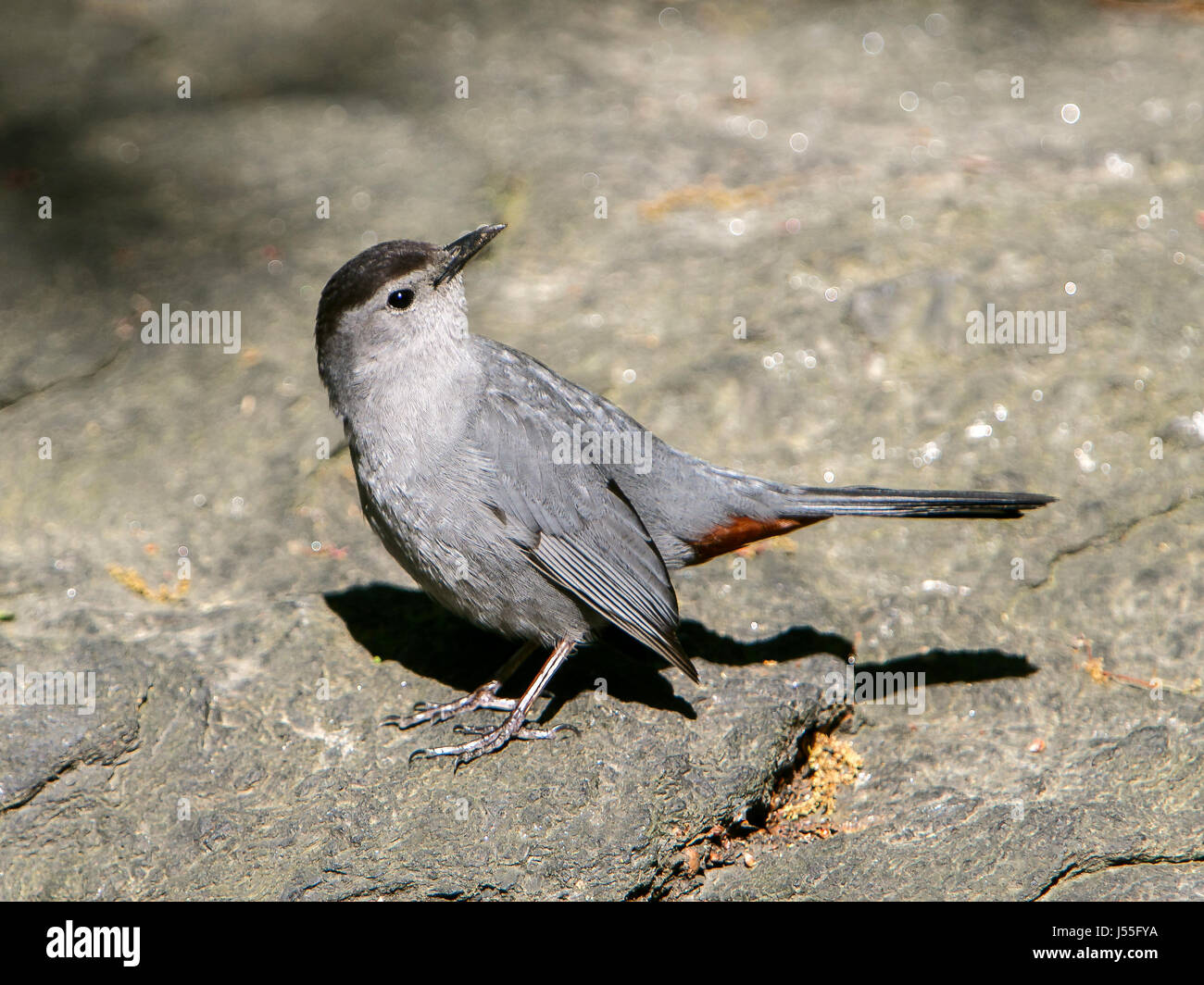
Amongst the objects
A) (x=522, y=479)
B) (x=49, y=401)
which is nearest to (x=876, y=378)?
(x=522, y=479)

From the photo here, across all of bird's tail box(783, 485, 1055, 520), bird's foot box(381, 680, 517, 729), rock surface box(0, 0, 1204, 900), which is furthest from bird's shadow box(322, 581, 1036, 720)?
bird's tail box(783, 485, 1055, 520)

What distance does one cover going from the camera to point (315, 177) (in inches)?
294

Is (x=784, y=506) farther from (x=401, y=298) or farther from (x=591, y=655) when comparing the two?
(x=401, y=298)

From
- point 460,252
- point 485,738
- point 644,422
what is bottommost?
point 485,738

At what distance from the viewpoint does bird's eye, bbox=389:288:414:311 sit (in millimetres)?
4285

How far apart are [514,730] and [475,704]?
25 cm

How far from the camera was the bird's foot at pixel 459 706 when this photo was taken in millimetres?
4461

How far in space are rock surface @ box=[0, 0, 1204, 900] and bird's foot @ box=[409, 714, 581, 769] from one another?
5 centimetres

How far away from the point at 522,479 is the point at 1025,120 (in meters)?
5.25

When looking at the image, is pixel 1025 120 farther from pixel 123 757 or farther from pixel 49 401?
pixel 123 757

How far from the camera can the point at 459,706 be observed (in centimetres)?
452

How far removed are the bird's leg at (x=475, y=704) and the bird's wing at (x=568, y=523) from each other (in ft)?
1.86

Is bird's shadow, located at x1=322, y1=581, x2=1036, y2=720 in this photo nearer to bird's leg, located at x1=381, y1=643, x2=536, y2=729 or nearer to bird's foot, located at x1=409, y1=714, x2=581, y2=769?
bird's leg, located at x1=381, y1=643, x2=536, y2=729

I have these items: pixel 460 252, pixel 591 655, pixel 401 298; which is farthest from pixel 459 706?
pixel 460 252
